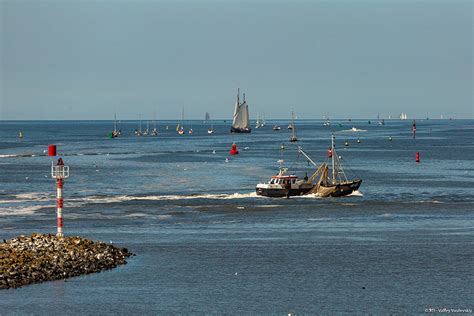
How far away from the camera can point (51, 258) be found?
182ft

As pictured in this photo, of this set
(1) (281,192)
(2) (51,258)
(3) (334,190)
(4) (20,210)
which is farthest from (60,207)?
(3) (334,190)

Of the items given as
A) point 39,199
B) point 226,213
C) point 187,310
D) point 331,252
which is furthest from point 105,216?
point 187,310

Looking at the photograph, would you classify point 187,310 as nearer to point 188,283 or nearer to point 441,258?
point 188,283

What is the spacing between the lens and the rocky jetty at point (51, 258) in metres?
52.3

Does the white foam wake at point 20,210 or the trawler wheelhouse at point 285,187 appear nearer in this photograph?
the white foam wake at point 20,210

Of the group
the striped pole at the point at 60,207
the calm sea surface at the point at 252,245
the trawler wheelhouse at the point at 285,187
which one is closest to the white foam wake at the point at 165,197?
the calm sea surface at the point at 252,245

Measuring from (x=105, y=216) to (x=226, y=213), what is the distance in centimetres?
1051

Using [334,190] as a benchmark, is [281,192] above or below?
below

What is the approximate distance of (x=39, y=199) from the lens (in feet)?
333

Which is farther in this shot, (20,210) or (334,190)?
(334,190)

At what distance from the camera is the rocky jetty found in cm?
5234

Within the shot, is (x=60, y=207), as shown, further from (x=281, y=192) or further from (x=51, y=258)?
(x=281, y=192)

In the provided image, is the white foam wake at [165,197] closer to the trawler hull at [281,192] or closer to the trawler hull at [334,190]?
the trawler hull at [281,192]

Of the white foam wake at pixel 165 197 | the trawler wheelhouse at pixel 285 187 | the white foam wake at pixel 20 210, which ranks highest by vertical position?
the trawler wheelhouse at pixel 285 187
